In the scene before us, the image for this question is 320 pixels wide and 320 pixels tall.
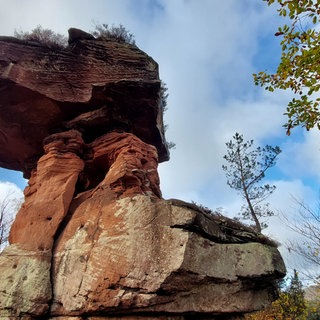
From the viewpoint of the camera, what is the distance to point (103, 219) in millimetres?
6535

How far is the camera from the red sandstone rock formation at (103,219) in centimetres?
554

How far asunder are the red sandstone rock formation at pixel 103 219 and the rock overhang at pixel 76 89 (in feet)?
0.11

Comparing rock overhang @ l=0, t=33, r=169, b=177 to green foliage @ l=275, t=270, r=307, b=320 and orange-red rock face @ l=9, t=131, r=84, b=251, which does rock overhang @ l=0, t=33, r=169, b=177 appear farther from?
green foliage @ l=275, t=270, r=307, b=320

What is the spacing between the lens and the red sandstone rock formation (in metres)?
5.54

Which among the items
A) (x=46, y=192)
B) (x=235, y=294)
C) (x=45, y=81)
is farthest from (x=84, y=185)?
(x=235, y=294)

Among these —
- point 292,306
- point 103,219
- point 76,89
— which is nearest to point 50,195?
point 103,219

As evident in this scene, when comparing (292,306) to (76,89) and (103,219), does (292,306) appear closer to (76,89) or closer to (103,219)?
(103,219)

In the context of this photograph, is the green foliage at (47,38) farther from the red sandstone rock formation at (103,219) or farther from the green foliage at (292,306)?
the green foliage at (292,306)

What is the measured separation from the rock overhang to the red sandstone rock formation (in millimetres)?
32

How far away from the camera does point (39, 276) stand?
20.5 ft

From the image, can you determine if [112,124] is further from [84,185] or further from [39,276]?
[39,276]

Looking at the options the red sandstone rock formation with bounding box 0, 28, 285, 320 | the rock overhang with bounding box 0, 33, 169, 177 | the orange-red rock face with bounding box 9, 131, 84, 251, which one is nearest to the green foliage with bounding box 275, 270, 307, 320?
the red sandstone rock formation with bounding box 0, 28, 285, 320

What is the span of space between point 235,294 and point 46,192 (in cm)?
521

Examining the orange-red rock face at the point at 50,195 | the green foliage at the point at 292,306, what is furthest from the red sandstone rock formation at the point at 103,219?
the green foliage at the point at 292,306
